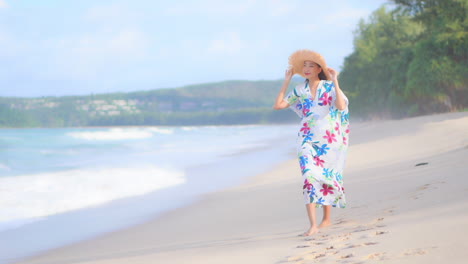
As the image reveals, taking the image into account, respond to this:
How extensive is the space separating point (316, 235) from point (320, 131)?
106 cm

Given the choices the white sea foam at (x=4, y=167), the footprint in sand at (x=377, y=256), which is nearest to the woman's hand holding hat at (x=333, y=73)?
the footprint in sand at (x=377, y=256)

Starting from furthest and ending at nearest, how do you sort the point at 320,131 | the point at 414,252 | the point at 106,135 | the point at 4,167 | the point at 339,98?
the point at 106,135 → the point at 4,167 → the point at 320,131 → the point at 339,98 → the point at 414,252

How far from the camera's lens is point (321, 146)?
5.83 meters

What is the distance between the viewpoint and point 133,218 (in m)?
9.03

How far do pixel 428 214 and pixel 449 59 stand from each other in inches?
1193

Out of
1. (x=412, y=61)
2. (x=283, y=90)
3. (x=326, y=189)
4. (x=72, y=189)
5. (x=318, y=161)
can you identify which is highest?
(x=412, y=61)

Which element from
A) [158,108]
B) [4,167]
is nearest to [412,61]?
[4,167]

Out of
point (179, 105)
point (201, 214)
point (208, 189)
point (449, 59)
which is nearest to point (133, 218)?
point (201, 214)

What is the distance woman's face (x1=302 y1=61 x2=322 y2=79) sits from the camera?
591cm

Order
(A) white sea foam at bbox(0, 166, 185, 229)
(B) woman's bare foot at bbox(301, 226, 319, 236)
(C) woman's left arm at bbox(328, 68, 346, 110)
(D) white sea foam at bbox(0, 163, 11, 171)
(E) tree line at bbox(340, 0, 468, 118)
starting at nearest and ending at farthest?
(B) woman's bare foot at bbox(301, 226, 319, 236), (C) woman's left arm at bbox(328, 68, 346, 110), (A) white sea foam at bbox(0, 166, 185, 229), (D) white sea foam at bbox(0, 163, 11, 171), (E) tree line at bbox(340, 0, 468, 118)

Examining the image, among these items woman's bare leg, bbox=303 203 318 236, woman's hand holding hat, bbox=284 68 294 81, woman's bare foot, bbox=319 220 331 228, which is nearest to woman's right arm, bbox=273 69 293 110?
woman's hand holding hat, bbox=284 68 294 81

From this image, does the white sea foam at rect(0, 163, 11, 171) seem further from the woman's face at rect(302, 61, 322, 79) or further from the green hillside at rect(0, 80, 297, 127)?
the green hillside at rect(0, 80, 297, 127)

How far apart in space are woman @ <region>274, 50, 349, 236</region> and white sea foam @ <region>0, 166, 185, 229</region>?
17.7 feet

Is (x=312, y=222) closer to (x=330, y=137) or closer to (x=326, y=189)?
(x=326, y=189)
